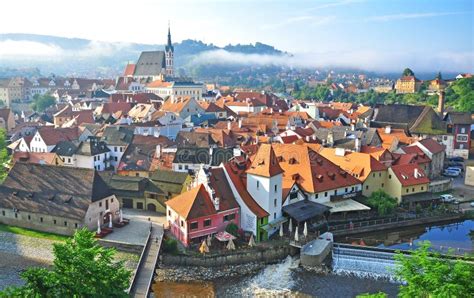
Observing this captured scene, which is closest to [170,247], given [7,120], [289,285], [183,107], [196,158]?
[289,285]

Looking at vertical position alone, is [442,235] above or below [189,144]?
below

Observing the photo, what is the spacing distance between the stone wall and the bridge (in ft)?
4.21

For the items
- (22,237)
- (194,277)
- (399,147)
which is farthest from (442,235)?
Result: (22,237)

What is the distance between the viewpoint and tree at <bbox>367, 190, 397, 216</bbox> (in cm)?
5159

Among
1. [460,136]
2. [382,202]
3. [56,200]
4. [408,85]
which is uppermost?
[408,85]

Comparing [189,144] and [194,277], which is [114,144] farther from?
[194,277]

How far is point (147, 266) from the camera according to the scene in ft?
122

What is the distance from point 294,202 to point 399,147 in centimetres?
2642

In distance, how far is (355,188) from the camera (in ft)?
178

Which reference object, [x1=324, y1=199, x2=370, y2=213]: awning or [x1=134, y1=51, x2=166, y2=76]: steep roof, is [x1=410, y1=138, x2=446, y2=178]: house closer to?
[x1=324, y1=199, x2=370, y2=213]: awning

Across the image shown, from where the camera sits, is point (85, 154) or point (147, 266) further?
point (85, 154)

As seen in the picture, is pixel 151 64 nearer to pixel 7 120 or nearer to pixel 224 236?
pixel 7 120

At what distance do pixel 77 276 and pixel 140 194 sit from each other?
28782mm

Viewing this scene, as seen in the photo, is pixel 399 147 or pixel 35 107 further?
pixel 35 107
